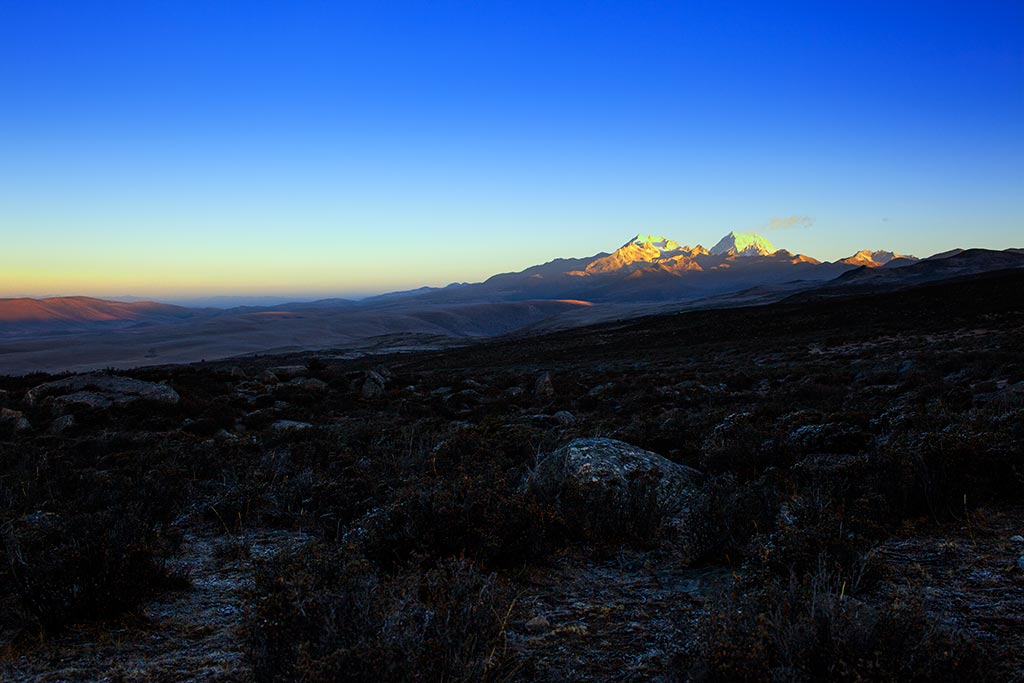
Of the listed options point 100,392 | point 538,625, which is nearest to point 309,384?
point 100,392

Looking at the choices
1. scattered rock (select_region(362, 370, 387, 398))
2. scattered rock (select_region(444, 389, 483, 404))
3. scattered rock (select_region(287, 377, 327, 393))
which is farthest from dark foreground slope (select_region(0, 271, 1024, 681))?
scattered rock (select_region(287, 377, 327, 393))

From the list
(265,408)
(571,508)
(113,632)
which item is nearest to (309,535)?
(113,632)

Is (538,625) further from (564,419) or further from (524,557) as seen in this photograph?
(564,419)

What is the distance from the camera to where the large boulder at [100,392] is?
14695 mm

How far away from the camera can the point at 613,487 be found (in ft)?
17.8

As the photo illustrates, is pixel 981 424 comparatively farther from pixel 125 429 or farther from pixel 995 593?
pixel 125 429

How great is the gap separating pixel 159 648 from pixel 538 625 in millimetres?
2424

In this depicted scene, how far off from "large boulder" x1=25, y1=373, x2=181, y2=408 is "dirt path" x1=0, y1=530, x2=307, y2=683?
13.3 meters

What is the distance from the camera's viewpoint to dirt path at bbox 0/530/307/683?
305cm

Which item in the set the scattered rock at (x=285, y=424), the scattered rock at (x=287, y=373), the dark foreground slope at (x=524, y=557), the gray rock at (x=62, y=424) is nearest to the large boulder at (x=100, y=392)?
the gray rock at (x=62, y=424)

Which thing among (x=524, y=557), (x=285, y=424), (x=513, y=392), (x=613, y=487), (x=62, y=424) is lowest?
(x=513, y=392)

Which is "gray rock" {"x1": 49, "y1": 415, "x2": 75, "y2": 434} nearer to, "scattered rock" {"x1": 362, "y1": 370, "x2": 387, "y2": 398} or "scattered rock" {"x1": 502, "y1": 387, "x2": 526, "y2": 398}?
"scattered rock" {"x1": 362, "y1": 370, "x2": 387, "y2": 398}

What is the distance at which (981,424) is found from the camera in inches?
228

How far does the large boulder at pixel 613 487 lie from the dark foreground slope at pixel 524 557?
5cm
